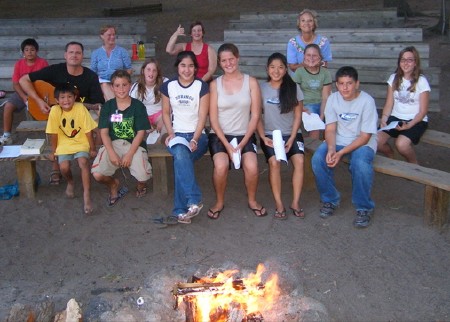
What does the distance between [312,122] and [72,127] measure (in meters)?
2.57

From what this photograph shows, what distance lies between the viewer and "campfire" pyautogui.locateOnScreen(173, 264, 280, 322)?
4289mm

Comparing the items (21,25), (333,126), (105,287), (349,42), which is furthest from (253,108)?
(21,25)

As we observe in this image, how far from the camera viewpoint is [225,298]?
441cm

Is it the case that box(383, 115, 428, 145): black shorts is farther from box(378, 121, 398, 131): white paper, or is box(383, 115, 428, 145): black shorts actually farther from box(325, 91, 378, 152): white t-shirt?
box(325, 91, 378, 152): white t-shirt

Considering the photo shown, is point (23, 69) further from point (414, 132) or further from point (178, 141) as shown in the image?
point (414, 132)

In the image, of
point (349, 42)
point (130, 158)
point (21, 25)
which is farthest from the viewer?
point (21, 25)

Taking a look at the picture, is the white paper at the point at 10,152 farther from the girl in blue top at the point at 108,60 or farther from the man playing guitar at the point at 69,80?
the girl in blue top at the point at 108,60

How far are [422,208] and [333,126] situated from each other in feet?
4.08

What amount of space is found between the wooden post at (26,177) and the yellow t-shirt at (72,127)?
0.43 m

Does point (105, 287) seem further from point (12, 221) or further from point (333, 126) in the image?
point (333, 126)

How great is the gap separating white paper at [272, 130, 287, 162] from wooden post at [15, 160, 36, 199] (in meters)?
2.63

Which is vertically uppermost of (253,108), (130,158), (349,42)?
(349,42)

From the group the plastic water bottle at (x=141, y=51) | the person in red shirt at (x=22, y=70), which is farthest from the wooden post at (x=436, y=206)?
the plastic water bottle at (x=141, y=51)

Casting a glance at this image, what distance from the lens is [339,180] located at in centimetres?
720
